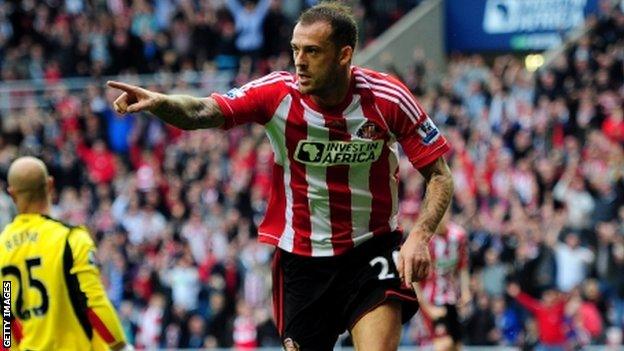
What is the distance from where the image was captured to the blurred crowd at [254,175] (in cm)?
1825

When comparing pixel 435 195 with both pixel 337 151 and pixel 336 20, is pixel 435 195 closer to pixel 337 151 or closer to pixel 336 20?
pixel 337 151

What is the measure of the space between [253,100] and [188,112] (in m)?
0.51

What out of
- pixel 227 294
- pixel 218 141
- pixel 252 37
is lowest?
pixel 227 294

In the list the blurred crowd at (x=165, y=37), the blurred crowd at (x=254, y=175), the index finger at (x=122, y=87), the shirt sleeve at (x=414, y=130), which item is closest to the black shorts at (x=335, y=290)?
the shirt sleeve at (x=414, y=130)

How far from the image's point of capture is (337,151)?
27.6 feet

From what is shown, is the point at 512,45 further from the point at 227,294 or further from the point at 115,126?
the point at 227,294

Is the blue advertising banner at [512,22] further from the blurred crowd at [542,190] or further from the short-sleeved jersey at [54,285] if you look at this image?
the short-sleeved jersey at [54,285]

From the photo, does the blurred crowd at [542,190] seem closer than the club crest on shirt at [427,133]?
No

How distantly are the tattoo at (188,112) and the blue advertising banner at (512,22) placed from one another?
18.0 metres

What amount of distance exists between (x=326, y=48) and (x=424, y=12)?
18.9m

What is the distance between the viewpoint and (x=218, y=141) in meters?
22.8

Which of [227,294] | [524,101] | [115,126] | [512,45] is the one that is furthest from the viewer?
[512,45]

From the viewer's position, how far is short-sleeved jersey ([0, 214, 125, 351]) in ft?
30.2

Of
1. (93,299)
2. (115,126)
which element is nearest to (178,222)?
(115,126)
